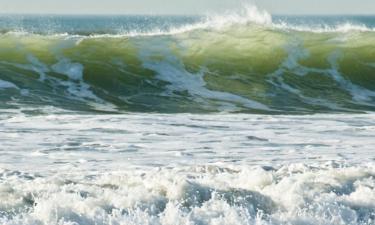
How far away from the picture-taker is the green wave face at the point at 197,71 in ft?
57.5

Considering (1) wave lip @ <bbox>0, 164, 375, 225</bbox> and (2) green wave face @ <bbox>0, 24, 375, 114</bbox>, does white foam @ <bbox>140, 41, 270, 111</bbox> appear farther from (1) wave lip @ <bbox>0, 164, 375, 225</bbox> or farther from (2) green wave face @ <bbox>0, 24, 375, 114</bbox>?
(1) wave lip @ <bbox>0, 164, 375, 225</bbox>

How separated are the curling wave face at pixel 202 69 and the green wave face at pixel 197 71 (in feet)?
0.08

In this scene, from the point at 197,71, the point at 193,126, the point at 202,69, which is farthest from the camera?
the point at 202,69

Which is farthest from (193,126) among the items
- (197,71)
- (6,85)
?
(197,71)

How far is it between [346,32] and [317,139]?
49.4 feet

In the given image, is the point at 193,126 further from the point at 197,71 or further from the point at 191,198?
the point at 197,71

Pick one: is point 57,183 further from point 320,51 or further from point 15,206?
point 320,51

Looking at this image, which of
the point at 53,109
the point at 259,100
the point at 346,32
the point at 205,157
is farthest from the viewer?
the point at 346,32

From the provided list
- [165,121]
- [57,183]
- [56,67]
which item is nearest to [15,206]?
[57,183]

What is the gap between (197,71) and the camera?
2123 centimetres

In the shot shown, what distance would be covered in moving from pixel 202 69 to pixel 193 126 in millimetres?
7989

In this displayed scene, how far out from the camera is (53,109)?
15.6m

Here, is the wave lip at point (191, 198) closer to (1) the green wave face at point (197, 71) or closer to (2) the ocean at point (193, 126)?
(2) the ocean at point (193, 126)

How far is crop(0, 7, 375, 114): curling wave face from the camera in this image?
17.6 meters
